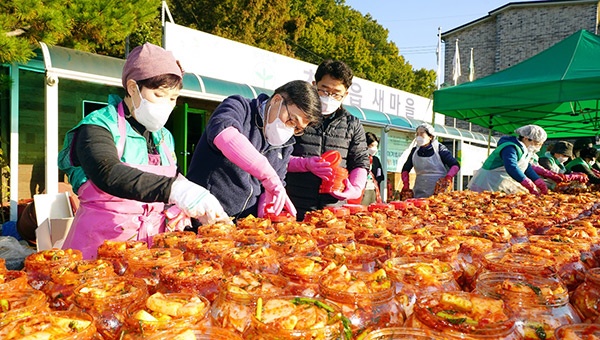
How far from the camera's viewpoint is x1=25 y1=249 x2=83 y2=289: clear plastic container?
1.24 meters

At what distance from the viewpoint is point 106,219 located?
2107 mm

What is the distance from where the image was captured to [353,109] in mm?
10797

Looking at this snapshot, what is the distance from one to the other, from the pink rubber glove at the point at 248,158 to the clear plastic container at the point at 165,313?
4.91ft

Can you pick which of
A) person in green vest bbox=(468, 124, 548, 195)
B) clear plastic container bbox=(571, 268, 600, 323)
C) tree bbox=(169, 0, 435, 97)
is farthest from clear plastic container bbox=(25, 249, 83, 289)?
tree bbox=(169, 0, 435, 97)

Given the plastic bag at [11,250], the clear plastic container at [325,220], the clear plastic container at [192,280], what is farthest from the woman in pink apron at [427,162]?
the clear plastic container at [192,280]

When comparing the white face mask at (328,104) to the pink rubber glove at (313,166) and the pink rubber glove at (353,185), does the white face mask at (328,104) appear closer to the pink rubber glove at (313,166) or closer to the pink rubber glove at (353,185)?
the pink rubber glove at (313,166)

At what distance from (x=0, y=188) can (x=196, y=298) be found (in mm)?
7589

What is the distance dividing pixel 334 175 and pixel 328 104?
65 centimetres

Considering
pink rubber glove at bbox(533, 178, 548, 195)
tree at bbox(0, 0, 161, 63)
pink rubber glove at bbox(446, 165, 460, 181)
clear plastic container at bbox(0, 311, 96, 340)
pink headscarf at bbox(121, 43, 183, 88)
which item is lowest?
clear plastic container at bbox(0, 311, 96, 340)

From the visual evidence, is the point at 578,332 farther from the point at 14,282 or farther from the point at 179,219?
the point at 179,219

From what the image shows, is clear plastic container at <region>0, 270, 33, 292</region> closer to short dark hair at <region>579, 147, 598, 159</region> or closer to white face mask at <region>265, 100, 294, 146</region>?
white face mask at <region>265, 100, 294, 146</region>

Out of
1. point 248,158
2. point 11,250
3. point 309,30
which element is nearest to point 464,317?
point 248,158

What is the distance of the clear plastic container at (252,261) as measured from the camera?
4.24ft

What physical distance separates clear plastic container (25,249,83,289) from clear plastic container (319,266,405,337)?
851 millimetres
